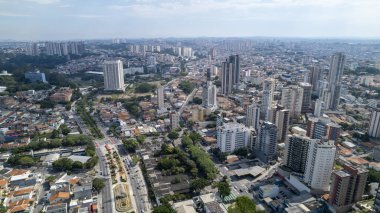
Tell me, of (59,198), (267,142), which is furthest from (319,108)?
(59,198)

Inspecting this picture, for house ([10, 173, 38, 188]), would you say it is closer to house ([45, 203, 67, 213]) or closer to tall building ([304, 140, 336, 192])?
house ([45, 203, 67, 213])

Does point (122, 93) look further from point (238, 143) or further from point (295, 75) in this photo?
point (295, 75)

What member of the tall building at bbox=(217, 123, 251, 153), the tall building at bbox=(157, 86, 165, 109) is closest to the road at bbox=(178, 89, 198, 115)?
the tall building at bbox=(157, 86, 165, 109)

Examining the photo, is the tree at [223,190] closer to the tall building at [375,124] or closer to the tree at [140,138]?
the tree at [140,138]

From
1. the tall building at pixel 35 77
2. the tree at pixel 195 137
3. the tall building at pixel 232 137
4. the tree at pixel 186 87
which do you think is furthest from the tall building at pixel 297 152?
the tall building at pixel 35 77

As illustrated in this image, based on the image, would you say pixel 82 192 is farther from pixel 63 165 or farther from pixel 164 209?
pixel 164 209
